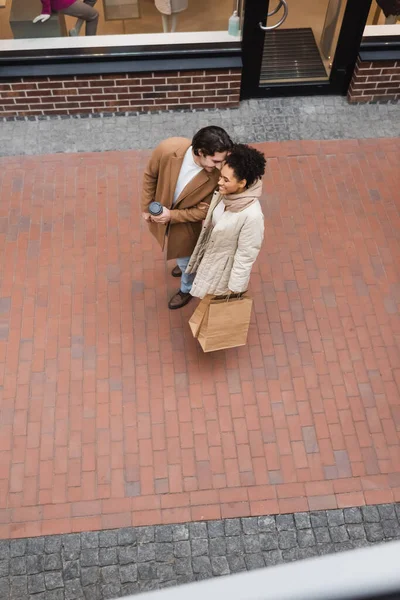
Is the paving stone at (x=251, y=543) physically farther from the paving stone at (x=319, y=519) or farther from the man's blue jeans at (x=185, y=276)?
the man's blue jeans at (x=185, y=276)

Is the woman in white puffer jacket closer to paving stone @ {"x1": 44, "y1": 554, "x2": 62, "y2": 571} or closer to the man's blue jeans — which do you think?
the man's blue jeans

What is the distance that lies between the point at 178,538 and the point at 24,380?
70.0 inches

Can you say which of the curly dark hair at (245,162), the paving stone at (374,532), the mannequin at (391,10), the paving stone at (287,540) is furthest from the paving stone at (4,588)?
the mannequin at (391,10)

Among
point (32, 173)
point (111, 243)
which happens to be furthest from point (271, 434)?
point (32, 173)

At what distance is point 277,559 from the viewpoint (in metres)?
3.62

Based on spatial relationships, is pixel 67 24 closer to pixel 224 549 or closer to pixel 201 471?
pixel 201 471

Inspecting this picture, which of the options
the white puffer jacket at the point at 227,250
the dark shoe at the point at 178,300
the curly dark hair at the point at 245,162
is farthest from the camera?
the dark shoe at the point at 178,300

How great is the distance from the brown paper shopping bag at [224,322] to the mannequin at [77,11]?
3722 mm

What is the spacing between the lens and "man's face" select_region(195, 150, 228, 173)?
10.8ft

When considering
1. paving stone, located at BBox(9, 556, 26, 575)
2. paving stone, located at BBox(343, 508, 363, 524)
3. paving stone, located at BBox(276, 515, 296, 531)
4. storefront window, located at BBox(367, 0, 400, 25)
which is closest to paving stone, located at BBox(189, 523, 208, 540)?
paving stone, located at BBox(276, 515, 296, 531)

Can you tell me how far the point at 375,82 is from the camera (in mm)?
6211

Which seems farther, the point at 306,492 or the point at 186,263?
the point at 186,263

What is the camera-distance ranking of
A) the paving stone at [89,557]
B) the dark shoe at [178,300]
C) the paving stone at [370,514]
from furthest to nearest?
the dark shoe at [178,300]
the paving stone at [370,514]
the paving stone at [89,557]

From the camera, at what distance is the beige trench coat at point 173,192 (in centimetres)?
356
